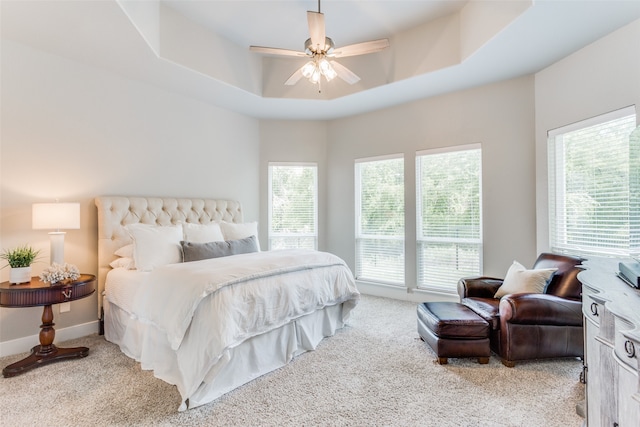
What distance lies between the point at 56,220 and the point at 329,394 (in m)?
2.90

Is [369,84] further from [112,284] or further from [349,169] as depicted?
[112,284]

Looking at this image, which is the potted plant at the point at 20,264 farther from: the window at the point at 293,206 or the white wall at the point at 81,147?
the window at the point at 293,206

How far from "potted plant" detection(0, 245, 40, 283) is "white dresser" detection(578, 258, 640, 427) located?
13.3 feet

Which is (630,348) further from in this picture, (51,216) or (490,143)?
(51,216)

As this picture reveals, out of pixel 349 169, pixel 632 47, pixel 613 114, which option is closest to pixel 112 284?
pixel 349 169

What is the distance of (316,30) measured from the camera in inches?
105

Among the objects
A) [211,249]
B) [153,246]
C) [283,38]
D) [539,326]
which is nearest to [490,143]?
[539,326]

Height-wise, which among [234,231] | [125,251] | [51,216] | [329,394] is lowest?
[329,394]

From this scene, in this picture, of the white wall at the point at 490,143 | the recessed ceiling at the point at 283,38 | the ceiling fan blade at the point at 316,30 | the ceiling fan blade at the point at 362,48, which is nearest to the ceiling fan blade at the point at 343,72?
the ceiling fan blade at the point at 362,48

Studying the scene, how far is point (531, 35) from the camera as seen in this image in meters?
2.97

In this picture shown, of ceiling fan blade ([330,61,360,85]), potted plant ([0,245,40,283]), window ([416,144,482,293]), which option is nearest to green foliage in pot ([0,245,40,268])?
potted plant ([0,245,40,283])

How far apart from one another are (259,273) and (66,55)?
3.14 metres

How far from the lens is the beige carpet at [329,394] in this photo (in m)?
2.04

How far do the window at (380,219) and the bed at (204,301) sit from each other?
1.62 meters
